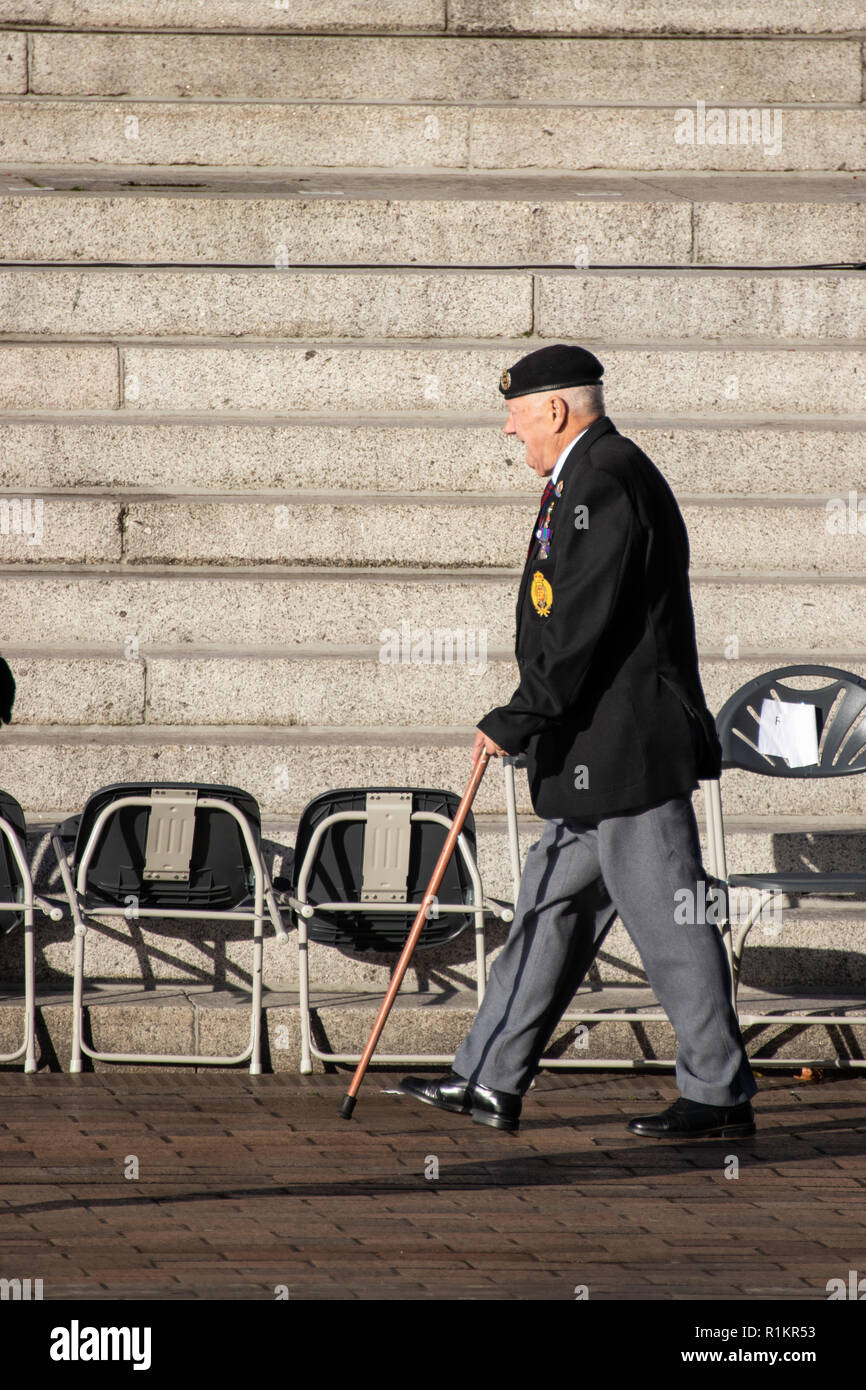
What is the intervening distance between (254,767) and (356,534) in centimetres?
149

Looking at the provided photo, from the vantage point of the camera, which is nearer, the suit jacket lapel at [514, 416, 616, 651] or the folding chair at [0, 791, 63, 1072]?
the suit jacket lapel at [514, 416, 616, 651]

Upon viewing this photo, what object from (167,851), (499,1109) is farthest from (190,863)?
(499,1109)

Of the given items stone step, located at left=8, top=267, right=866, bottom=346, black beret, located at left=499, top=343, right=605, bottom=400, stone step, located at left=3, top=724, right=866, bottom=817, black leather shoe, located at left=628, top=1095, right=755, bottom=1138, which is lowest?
black leather shoe, located at left=628, top=1095, right=755, bottom=1138

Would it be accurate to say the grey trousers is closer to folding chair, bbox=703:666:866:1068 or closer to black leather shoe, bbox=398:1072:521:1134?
black leather shoe, bbox=398:1072:521:1134

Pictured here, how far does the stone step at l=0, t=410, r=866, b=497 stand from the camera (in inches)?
311

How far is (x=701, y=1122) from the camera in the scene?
16.2ft

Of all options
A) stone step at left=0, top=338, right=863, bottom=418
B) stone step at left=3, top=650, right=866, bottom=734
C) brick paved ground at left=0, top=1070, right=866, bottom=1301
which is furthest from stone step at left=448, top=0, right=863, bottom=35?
brick paved ground at left=0, top=1070, right=866, bottom=1301

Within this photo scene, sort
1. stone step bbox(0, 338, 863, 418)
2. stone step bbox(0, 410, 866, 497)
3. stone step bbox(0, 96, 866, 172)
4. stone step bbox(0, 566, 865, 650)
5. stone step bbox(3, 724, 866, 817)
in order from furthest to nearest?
stone step bbox(0, 96, 866, 172)
stone step bbox(0, 338, 863, 418)
stone step bbox(0, 410, 866, 497)
stone step bbox(0, 566, 865, 650)
stone step bbox(3, 724, 866, 817)

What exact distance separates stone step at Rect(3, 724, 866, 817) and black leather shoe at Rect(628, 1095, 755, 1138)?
195 cm

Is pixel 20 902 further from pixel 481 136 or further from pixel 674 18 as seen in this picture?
pixel 674 18

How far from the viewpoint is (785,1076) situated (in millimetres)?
5750

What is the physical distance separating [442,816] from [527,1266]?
1986 mm

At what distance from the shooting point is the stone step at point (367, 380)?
822 cm

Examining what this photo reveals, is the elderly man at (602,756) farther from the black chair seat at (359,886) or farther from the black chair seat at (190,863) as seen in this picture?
the black chair seat at (190,863)
